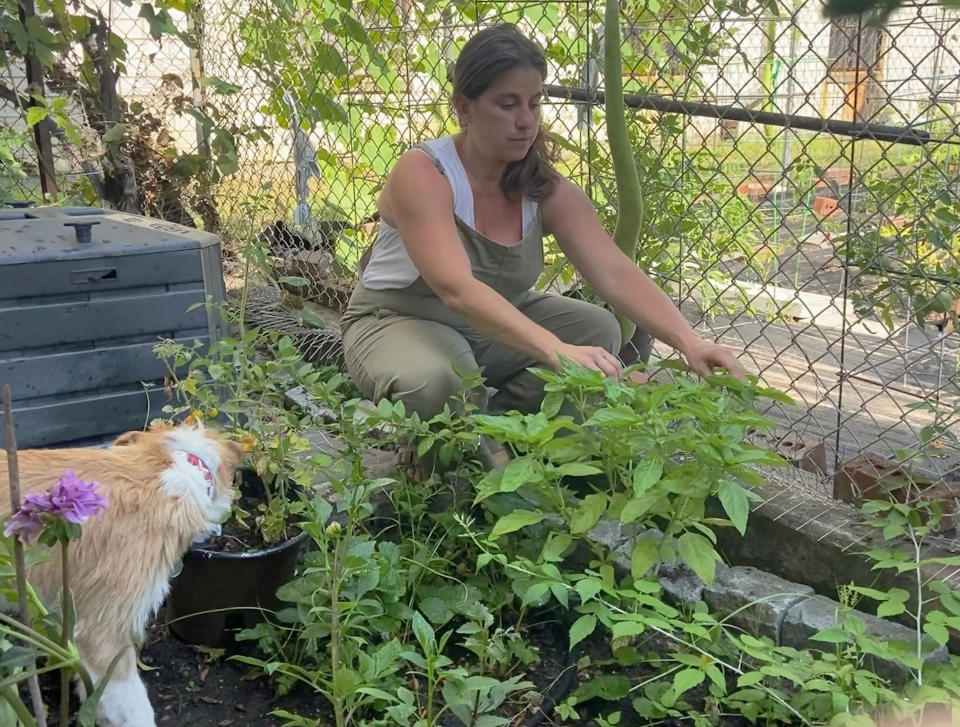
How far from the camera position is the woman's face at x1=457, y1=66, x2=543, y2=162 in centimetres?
263

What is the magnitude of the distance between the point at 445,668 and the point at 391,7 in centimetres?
269

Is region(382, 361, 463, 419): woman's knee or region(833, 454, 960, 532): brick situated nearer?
region(833, 454, 960, 532): brick

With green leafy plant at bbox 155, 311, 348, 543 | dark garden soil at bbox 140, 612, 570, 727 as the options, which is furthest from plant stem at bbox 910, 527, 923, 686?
green leafy plant at bbox 155, 311, 348, 543

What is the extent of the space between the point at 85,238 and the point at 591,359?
1391mm

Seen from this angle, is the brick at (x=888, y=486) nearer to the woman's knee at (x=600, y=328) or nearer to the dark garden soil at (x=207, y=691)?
the woman's knee at (x=600, y=328)

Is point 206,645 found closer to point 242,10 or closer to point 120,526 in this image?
point 120,526

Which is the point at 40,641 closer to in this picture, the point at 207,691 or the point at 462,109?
the point at 207,691

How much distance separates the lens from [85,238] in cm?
265

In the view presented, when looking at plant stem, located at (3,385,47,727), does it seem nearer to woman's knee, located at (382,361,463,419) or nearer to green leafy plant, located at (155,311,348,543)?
green leafy plant, located at (155,311,348,543)

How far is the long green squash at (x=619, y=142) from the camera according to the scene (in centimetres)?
242

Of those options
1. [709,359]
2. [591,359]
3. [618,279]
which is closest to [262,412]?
[591,359]

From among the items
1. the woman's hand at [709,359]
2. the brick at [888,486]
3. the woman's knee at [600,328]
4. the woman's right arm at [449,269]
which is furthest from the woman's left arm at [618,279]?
the brick at [888,486]

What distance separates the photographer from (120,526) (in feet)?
6.21

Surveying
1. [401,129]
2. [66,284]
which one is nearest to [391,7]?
[401,129]
